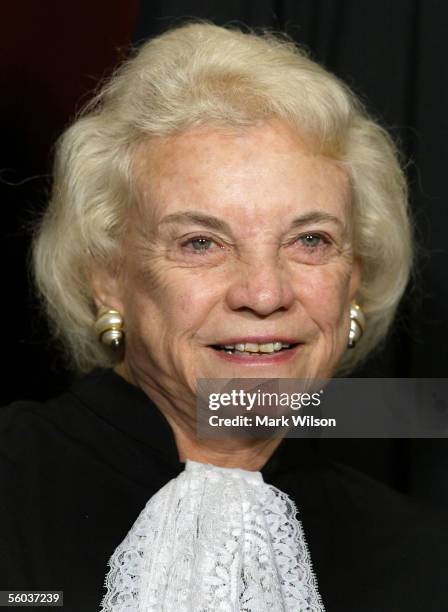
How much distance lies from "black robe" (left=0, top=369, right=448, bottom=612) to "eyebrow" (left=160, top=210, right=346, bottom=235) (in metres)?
0.34

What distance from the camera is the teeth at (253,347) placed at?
1857 millimetres

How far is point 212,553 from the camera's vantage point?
5.68 ft

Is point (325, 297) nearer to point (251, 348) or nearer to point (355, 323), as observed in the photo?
point (251, 348)

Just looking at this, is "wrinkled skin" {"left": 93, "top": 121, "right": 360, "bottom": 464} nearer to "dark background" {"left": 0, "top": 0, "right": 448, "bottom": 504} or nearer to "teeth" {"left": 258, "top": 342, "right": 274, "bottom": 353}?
"teeth" {"left": 258, "top": 342, "right": 274, "bottom": 353}

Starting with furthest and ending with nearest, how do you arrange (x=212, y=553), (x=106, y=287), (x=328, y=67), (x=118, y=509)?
(x=328, y=67) → (x=106, y=287) → (x=118, y=509) → (x=212, y=553)

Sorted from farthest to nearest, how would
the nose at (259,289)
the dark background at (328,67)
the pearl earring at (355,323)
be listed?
the dark background at (328,67) → the pearl earring at (355,323) → the nose at (259,289)

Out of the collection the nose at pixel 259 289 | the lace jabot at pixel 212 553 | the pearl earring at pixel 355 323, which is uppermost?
the pearl earring at pixel 355 323

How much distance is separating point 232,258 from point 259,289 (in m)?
0.10

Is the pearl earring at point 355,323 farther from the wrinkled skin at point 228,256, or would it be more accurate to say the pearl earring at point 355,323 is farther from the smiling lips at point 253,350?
the smiling lips at point 253,350

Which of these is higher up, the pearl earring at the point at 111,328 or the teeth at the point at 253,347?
the pearl earring at the point at 111,328

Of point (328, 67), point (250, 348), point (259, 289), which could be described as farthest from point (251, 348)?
point (328, 67)

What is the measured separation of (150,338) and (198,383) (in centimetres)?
13

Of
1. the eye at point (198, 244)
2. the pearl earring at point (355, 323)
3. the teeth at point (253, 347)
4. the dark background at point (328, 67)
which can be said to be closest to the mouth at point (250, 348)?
the teeth at point (253, 347)

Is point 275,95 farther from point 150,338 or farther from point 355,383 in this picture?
point 355,383
